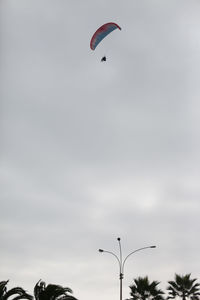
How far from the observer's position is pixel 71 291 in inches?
790

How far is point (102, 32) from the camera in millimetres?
45094

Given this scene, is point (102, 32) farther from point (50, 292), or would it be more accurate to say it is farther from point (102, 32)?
point (50, 292)

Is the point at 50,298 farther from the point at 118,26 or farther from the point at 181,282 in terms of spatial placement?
the point at 118,26

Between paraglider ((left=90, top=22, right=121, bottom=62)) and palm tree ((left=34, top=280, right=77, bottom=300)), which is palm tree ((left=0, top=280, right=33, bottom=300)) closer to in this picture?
palm tree ((left=34, top=280, right=77, bottom=300))

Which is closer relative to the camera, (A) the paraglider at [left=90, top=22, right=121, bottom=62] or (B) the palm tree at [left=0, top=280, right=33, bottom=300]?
(B) the palm tree at [left=0, top=280, right=33, bottom=300]

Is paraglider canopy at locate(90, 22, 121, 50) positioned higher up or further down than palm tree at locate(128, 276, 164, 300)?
higher up

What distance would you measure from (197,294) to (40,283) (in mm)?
28755

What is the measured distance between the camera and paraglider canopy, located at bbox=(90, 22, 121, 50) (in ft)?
145

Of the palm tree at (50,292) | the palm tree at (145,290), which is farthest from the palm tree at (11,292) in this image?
the palm tree at (145,290)

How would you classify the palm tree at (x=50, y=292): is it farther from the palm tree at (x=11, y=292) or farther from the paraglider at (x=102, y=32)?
the paraglider at (x=102, y=32)

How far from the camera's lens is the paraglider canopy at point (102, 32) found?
44312 mm

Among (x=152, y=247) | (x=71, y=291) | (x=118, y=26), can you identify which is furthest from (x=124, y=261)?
(x=118, y=26)

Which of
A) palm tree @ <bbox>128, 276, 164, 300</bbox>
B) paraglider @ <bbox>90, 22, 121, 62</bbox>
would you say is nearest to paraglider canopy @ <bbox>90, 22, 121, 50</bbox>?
paraglider @ <bbox>90, 22, 121, 62</bbox>

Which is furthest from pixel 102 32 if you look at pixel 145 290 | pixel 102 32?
pixel 145 290
